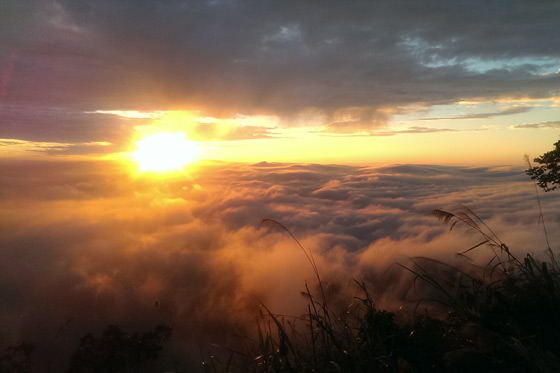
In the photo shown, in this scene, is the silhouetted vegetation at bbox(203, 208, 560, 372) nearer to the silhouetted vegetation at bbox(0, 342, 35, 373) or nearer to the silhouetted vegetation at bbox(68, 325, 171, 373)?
the silhouetted vegetation at bbox(0, 342, 35, 373)

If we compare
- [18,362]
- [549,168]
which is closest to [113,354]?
[18,362]

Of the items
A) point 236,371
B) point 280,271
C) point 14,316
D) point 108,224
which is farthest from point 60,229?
point 236,371

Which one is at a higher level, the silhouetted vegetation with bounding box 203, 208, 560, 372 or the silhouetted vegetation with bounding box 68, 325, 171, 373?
the silhouetted vegetation with bounding box 203, 208, 560, 372

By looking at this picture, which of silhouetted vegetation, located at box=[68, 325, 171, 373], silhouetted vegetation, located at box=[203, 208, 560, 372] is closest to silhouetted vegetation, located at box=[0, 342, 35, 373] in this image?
silhouetted vegetation, located at box=[68, 325, 171, 373]

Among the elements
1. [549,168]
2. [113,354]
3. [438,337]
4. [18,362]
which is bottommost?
[18,362]

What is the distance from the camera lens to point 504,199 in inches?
3118

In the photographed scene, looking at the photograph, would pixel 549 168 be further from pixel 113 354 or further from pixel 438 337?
pixel 113 354

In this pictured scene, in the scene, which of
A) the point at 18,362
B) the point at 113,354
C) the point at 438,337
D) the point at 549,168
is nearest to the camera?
the point at 438,337

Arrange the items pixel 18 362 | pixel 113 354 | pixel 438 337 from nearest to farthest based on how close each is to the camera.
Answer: pixel 438 337, pixel 113 354, pixel 18 362

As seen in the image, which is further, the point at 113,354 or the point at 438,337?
the point at 113,354

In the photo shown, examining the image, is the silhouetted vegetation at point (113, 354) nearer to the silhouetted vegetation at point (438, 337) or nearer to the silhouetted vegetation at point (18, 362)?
the silhouetted vegetation at point (18, 362)

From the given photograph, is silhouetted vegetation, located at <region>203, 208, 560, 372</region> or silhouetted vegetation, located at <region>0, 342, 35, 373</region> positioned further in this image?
silhouetted vegetation, located at <region>0, 342, 35, 373</region>

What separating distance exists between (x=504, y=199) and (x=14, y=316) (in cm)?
12480

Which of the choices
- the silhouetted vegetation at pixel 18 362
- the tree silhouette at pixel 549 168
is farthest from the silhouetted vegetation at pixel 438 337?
the silhouetted vegetation at pixel 18 362
